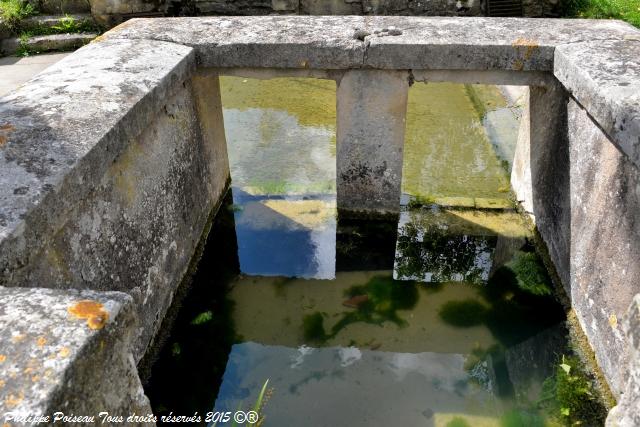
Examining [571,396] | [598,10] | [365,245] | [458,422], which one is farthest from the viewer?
[598,10]

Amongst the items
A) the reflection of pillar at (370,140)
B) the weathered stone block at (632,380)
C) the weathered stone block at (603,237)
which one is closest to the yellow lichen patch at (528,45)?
the weathered stone block at (603,237)

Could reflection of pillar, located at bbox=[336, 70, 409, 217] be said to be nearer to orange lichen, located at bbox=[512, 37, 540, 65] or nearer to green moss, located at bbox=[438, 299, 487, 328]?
orange lichen, located at bbox=[512, 37, 540, 65]

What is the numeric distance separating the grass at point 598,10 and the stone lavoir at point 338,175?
3.16 meters

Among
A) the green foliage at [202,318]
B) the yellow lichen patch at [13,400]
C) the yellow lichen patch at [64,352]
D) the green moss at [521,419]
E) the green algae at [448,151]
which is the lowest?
the green moss at [521,419]

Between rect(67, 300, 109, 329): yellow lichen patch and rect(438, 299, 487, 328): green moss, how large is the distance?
2.62 m

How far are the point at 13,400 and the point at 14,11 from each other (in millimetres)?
7275

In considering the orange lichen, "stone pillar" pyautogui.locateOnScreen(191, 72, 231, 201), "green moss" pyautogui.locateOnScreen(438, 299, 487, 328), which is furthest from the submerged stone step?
"green moss" pyautogui.locateOnScreen(438, 299, 487, 328)

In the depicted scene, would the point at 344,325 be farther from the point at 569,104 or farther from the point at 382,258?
the point at 569,104

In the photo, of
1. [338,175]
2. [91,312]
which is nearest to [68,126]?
[91,312]

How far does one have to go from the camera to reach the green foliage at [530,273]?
3.76m

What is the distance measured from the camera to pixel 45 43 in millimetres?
6750

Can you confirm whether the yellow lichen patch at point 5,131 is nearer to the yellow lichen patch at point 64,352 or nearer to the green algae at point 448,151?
the yellow lichen patch at point 64,352

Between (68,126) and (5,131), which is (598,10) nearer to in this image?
(68,126)

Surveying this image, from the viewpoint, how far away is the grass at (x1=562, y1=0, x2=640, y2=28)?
6.50 metres
